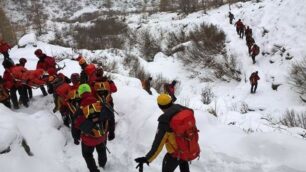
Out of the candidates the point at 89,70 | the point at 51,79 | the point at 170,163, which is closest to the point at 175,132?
the point at 170,163

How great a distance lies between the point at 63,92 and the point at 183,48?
24549 mm

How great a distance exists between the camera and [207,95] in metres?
21.5

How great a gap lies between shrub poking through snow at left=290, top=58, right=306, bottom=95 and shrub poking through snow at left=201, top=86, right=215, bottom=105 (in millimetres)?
4634

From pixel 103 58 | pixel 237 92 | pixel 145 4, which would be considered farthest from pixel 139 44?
pixel 145 4

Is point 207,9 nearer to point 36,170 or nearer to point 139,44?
point 139,44

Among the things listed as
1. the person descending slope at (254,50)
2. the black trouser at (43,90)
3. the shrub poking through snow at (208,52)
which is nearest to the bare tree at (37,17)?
the shrub poking through snow at (208,52)

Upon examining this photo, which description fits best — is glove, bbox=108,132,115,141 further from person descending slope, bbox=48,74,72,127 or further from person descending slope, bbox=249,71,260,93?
person descending slope, bbox=249,71,260,93

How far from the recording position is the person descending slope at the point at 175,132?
4.51 meters

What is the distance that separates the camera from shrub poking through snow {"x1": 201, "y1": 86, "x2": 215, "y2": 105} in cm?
1999

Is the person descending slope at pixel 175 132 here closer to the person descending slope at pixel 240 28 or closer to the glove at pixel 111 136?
the glove at pixel 111 136

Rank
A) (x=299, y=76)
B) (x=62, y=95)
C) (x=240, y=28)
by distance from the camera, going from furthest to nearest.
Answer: (x=240, y=28), (x=299, y=76), (x=62, y=95)

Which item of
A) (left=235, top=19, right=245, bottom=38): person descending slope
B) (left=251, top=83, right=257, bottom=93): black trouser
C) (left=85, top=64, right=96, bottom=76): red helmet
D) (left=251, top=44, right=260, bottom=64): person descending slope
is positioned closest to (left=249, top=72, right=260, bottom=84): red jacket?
(left=251, top=83, right=257, bottom=93): black trouser

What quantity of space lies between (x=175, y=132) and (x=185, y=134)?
0.13 metres

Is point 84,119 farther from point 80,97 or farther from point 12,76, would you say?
point 12,76
